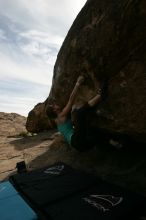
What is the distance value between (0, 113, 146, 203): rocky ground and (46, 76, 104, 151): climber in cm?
69

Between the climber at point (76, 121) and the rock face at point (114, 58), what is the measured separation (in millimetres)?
204

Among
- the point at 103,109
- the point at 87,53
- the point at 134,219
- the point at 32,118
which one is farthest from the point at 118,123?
the point at 32,118

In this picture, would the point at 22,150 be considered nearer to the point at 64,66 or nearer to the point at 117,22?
the point at 64,66

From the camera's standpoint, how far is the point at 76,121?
245 inches

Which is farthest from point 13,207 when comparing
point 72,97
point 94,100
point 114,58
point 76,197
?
point 114,58

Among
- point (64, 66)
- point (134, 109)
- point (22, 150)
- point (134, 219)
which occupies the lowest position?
point (134, 219)

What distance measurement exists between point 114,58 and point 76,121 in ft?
5.45

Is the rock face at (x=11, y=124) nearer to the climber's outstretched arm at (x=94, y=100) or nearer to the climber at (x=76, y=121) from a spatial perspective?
the climber at (x=76, y=121)

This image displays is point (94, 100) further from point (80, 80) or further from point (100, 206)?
point (100, 206)

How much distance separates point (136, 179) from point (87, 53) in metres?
2.87

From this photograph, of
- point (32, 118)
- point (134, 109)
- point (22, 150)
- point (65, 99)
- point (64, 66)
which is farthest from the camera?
point (32, 118)

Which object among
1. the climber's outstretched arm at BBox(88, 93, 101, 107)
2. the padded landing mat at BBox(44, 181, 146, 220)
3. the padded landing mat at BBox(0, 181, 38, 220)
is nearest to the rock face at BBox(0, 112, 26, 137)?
the climber's outstretched arm at BBox(88, 93, 101, 107)

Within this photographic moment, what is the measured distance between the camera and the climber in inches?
242

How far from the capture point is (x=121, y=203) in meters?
4.25
